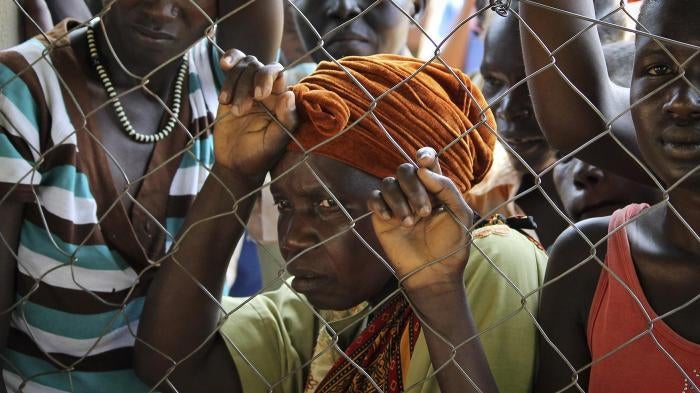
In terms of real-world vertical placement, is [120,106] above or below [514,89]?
above

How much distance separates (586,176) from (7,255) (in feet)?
3.76

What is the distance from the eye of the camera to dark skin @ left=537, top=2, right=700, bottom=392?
1.35 m

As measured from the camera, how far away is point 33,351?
1.75 meters

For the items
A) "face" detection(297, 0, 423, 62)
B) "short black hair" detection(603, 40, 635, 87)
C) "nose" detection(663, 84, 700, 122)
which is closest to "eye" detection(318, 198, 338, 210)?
"nose" detection(663, 84, 700, 122)

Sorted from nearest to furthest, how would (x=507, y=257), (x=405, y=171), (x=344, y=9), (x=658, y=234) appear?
(x=405, y=171) → (x=658, y=234) → (x=507, y=257) → (x=344, y=9)

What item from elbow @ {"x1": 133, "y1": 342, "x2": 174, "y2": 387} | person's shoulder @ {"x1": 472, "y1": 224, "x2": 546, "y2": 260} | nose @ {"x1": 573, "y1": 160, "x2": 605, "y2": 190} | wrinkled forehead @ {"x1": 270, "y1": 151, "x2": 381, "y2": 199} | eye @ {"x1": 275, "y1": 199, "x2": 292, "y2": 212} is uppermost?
wrinkled forehead @ {"x1": 270, "y1": 151, "x2": 381, "y2": 199}

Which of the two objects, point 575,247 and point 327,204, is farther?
point 327,204

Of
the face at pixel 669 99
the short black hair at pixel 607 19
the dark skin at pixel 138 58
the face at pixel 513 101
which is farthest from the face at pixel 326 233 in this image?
the short black hair at pixel 607 19

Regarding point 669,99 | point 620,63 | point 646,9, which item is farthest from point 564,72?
point 620,63

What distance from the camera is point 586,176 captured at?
79.4 inches

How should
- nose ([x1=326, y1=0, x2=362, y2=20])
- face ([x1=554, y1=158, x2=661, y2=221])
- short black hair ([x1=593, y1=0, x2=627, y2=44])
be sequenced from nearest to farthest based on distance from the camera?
face ([x1=554, y1=158, x2=661, y2=221]), short black hair ([x1=593, y1=0, x2=627, y2=44]), nose ([x1=326, y1=0, x2=362, y2=20])

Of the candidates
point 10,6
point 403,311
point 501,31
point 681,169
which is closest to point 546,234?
point 501,31

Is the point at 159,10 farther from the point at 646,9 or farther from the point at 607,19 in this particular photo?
the point at 607,19

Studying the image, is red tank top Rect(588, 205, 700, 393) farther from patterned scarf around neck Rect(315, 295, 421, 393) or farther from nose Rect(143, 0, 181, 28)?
nose Rect(143, 0, 181, 28)
